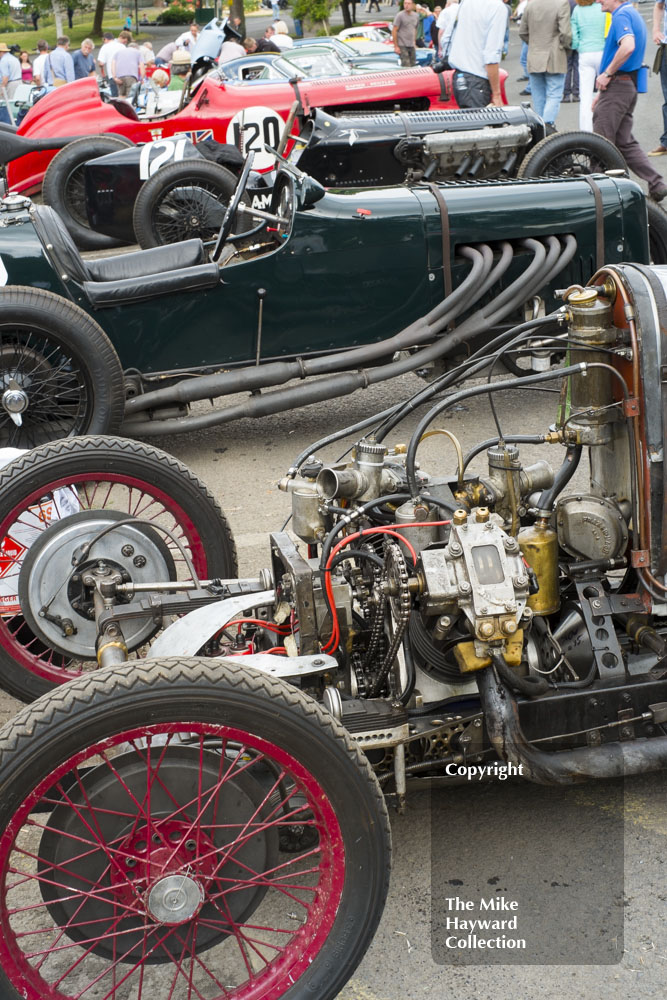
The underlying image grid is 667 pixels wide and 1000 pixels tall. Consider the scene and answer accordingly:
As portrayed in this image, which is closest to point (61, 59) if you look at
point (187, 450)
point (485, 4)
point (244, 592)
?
point (485, 4)

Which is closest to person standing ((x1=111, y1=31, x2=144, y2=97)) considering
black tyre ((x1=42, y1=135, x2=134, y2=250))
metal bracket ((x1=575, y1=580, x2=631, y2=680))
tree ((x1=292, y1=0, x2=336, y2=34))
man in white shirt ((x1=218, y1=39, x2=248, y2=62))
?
man in white shirt ((x1=218, y1=39, x2=248, y2=62))

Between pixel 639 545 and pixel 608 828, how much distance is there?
0.82 meters

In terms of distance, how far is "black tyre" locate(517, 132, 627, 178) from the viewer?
8320 millimetres

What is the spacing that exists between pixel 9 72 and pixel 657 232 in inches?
667

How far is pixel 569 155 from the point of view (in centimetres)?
846

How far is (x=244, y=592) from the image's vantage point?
3.28 m

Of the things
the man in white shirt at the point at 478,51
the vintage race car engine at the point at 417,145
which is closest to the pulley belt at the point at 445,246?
the vintage race car engine at the point at 417,145

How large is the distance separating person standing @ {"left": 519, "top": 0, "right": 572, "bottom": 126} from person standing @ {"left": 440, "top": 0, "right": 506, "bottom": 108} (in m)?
Answer: 1.79

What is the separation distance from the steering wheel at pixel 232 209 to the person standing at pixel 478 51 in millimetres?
5584

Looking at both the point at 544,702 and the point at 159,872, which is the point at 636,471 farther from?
the point at 159,872

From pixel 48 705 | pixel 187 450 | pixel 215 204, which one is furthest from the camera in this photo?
pixel 215 204

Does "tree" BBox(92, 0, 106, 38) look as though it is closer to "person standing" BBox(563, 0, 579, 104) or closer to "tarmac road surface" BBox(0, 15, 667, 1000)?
"person standing" BBox(563, 0, 579, 104)

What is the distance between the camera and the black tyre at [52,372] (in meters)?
5.18

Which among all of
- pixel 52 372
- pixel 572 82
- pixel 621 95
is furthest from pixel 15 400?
pixel 572 82
